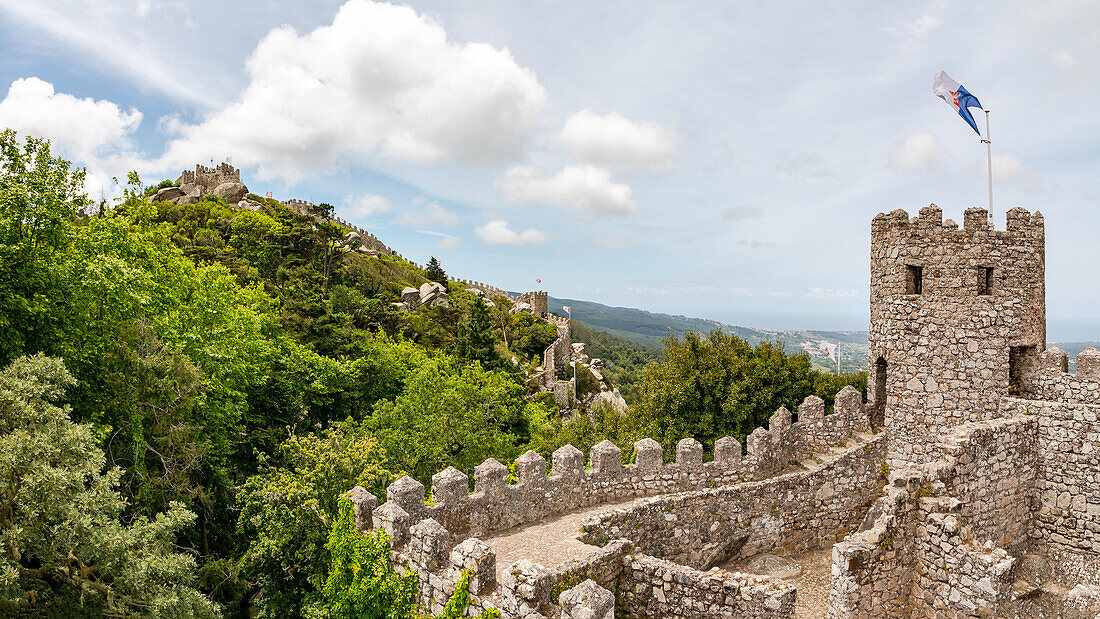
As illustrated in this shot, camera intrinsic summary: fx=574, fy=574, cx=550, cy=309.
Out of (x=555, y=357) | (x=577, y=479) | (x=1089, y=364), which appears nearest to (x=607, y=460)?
(x=577, y=479)

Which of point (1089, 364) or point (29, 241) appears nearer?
point (1089, 364)

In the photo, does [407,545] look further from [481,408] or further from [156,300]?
[481,408]

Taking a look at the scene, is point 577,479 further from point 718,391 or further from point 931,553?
point 718,391

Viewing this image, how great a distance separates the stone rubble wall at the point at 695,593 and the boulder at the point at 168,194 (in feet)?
235

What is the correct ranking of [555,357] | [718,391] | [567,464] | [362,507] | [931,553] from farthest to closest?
[555,357] → [718,391] → [567,464] → [362,507] → [931,553]

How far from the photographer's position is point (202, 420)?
15.5m

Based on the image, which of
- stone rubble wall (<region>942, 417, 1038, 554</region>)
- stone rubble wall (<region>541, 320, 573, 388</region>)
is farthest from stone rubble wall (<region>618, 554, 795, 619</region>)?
stone rubble wall (<region>541, 320, 573, 388</region>)

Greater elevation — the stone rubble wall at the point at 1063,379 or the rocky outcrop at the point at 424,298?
the rocky outcrop at the point at 424,298

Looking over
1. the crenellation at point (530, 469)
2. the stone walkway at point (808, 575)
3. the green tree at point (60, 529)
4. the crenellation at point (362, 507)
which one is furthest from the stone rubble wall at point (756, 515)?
the green tree at point (60, 529)

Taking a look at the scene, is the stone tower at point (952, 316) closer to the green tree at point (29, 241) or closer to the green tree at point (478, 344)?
the green tree at point (29, 241)

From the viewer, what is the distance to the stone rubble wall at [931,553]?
626cm

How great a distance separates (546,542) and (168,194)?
235 ft

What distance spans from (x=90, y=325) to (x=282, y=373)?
24.9 ft

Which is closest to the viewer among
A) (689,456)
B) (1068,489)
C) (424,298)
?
(1068,489)
